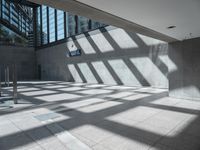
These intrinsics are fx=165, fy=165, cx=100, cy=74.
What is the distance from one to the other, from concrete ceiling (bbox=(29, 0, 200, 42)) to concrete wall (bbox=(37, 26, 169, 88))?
5.13 m

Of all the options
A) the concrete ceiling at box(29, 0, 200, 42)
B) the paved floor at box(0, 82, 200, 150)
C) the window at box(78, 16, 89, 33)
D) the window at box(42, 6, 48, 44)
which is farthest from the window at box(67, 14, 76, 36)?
the concrete ceiling at box(29, 0, 200, 42)

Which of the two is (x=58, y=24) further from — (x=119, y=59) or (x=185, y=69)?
(x=185, y=69)

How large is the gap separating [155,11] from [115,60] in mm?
7813

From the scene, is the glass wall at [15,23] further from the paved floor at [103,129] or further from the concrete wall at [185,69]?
the concrete wall at [185,69]

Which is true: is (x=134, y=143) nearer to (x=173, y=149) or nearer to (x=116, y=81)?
(x=173, y=149)

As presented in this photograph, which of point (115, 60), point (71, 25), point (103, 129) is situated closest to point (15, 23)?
point (71, 25)

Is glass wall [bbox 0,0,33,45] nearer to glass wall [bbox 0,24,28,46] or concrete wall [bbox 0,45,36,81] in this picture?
glass wall [bbox 0,24,28,46]

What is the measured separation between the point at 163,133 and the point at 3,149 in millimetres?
2579

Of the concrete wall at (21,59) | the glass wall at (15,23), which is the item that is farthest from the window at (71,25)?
the glass wall at (15,23)

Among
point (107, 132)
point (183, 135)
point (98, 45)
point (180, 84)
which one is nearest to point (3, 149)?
point (107, 132)

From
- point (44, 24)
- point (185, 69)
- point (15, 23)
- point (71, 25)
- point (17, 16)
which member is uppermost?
point (17, 16)

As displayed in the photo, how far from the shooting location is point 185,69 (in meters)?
5.65

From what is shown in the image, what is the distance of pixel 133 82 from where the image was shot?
9.88 meters

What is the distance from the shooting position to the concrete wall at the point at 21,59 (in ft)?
56.6
